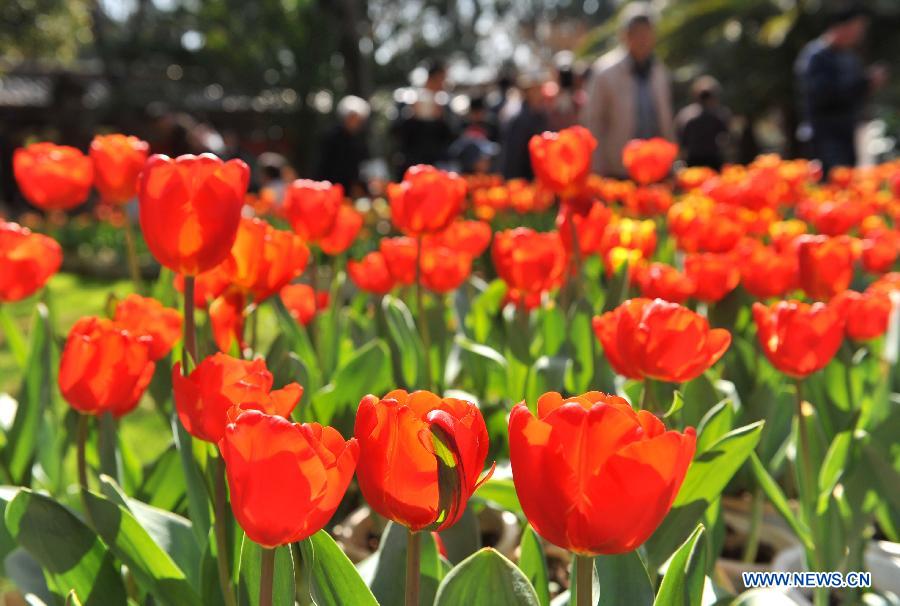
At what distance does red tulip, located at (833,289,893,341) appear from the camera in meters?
1.56

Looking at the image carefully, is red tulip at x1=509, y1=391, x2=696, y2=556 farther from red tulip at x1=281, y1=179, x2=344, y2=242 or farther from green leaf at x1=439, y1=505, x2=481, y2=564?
red tulip at x1=281, y1=179, x2=344, y2=242

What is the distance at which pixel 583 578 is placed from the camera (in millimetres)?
713

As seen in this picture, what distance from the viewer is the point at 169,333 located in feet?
4.35

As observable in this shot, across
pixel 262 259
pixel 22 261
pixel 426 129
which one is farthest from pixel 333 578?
pixel 426 129

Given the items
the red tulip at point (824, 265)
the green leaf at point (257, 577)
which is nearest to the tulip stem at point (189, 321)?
the green leaf at point (257, 577)

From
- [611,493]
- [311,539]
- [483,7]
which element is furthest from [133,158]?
[483,7]

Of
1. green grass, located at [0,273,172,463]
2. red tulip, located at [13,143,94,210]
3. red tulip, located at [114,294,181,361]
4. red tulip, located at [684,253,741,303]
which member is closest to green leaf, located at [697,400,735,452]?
red tulip, located at [684,253,741,303]

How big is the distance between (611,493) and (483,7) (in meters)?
38.8

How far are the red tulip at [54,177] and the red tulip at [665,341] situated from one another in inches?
46.8

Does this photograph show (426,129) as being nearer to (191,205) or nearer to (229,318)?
(229,318)

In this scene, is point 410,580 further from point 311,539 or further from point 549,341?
point 549,341

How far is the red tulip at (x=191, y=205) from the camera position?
989 mm

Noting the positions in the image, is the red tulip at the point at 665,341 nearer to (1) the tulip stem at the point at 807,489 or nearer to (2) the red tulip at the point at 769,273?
(1) the tulip stem at the point at 807,489

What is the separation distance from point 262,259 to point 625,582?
0.63 metres
